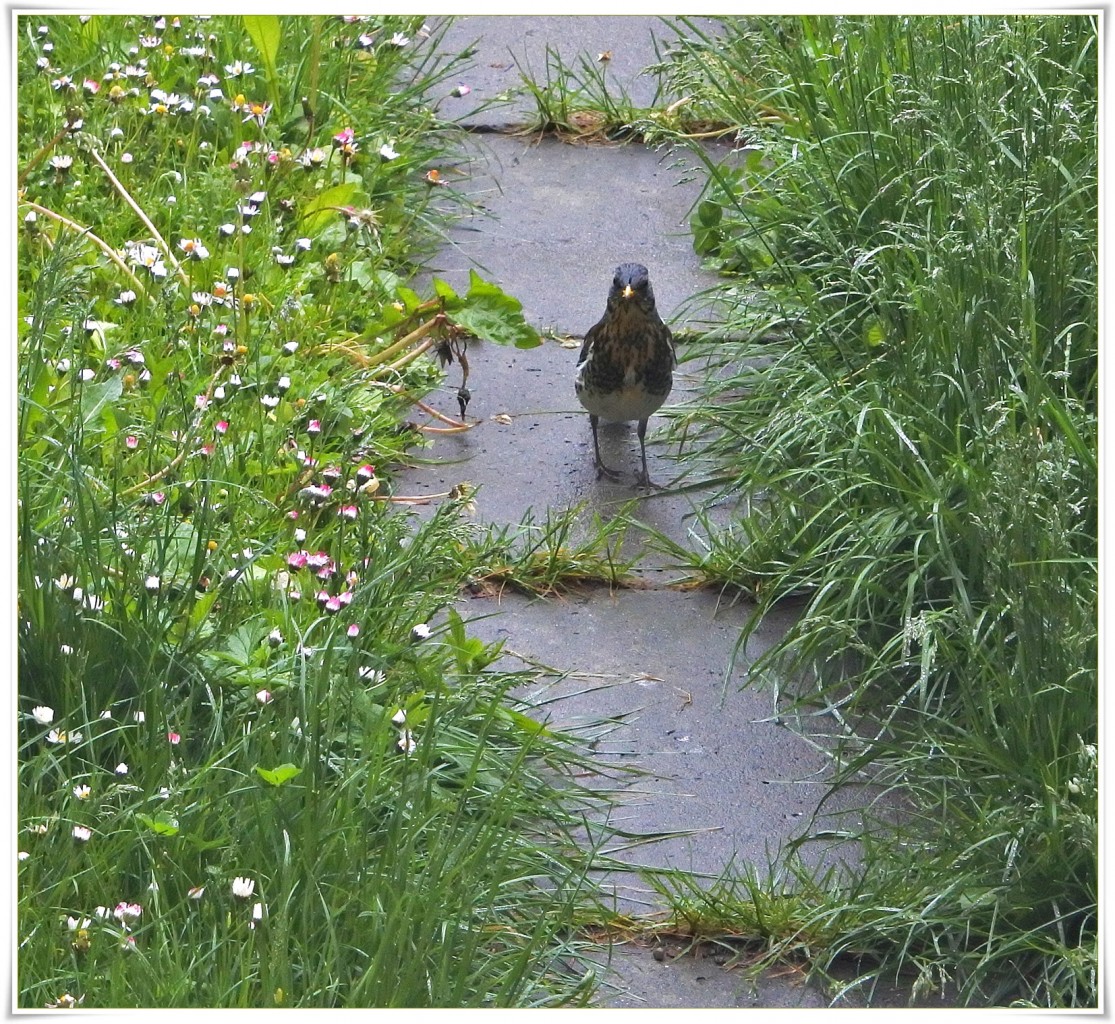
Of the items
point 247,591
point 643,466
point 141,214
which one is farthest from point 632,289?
point 247,591

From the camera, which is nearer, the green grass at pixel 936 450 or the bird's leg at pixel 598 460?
the green grass at pixel 936 450

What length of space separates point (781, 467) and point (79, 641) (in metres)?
1.87

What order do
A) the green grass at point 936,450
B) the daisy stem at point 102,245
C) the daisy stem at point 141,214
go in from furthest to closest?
the daisy stem at point 141,214 < the daisy stem at point 102,245 < the green grass at point 936,450

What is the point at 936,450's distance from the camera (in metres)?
3.77

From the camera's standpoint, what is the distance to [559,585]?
13.5 feet

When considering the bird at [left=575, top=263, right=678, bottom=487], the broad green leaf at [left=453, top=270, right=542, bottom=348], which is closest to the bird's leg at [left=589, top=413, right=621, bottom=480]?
the bird at [left=575, top=263, right=678, bottom=487]

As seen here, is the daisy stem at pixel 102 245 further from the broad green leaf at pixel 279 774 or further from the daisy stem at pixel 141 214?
the broad green leaf at pixel 279 774

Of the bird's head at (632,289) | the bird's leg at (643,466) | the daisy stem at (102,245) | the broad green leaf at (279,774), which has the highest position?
the daisy stem at (102,245)

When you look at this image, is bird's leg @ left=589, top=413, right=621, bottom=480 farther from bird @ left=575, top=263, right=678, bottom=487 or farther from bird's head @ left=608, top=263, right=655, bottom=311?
bird's head @ left=608, top=263, right=655, bottom=311

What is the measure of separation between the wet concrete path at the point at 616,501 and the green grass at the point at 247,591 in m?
0.14

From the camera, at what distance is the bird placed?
4492 millimetres

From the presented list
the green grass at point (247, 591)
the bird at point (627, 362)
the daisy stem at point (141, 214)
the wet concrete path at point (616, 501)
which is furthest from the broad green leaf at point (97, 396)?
the bird at point (627, 362)

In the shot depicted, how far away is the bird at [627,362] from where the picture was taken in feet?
14.7

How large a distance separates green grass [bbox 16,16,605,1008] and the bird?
27 cm
